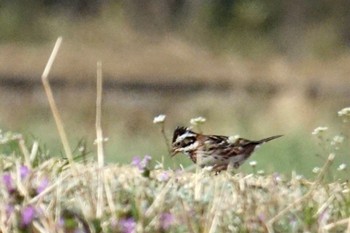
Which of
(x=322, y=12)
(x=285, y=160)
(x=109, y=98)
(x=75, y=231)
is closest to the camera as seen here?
(x=75, y=231)

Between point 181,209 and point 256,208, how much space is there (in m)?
0.25

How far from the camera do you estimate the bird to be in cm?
720

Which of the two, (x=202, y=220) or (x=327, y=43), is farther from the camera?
(x=327, y=43)

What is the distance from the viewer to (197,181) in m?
5.27

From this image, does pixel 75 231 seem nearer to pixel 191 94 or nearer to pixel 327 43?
pixel 191 94

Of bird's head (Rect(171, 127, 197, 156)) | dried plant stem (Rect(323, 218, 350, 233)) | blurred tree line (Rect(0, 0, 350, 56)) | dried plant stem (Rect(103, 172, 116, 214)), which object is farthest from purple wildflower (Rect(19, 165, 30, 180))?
blurred tree line (Rect(0, 0, 350, 56))

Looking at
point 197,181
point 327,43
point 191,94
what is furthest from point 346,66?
point 197,181

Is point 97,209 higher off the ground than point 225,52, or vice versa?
point 225,52

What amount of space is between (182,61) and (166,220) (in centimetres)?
2039

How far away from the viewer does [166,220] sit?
4.62 meters

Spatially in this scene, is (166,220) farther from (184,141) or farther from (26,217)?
(184,141)

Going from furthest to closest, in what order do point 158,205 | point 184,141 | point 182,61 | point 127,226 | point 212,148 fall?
point 182,61 → point 184,141 → point 212,148 → point 158,205 → point 127,226

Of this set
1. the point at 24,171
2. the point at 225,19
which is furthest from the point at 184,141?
the point at 225,19

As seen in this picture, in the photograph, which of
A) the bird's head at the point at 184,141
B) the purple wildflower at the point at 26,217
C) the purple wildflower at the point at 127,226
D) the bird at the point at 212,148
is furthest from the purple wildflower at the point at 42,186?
the bird's head at the point at 184,141
